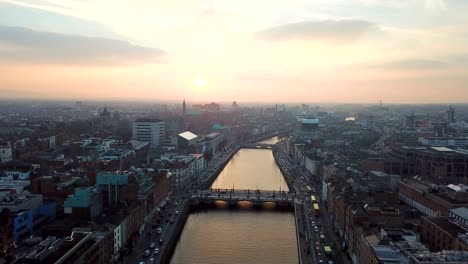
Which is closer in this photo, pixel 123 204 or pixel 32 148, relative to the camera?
pixel 123 204

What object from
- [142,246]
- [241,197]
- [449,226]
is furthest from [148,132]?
[449,226]

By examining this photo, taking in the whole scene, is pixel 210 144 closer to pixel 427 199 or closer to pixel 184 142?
pixel 184 142

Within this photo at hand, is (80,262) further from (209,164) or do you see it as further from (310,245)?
(209,164)

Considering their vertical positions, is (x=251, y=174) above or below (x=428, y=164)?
below

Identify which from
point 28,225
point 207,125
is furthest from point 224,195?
point 207,125

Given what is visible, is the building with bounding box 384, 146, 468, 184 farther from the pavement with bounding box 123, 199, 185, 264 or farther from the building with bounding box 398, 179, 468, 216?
the pavement with bounding box 123, 199, 185, 264
